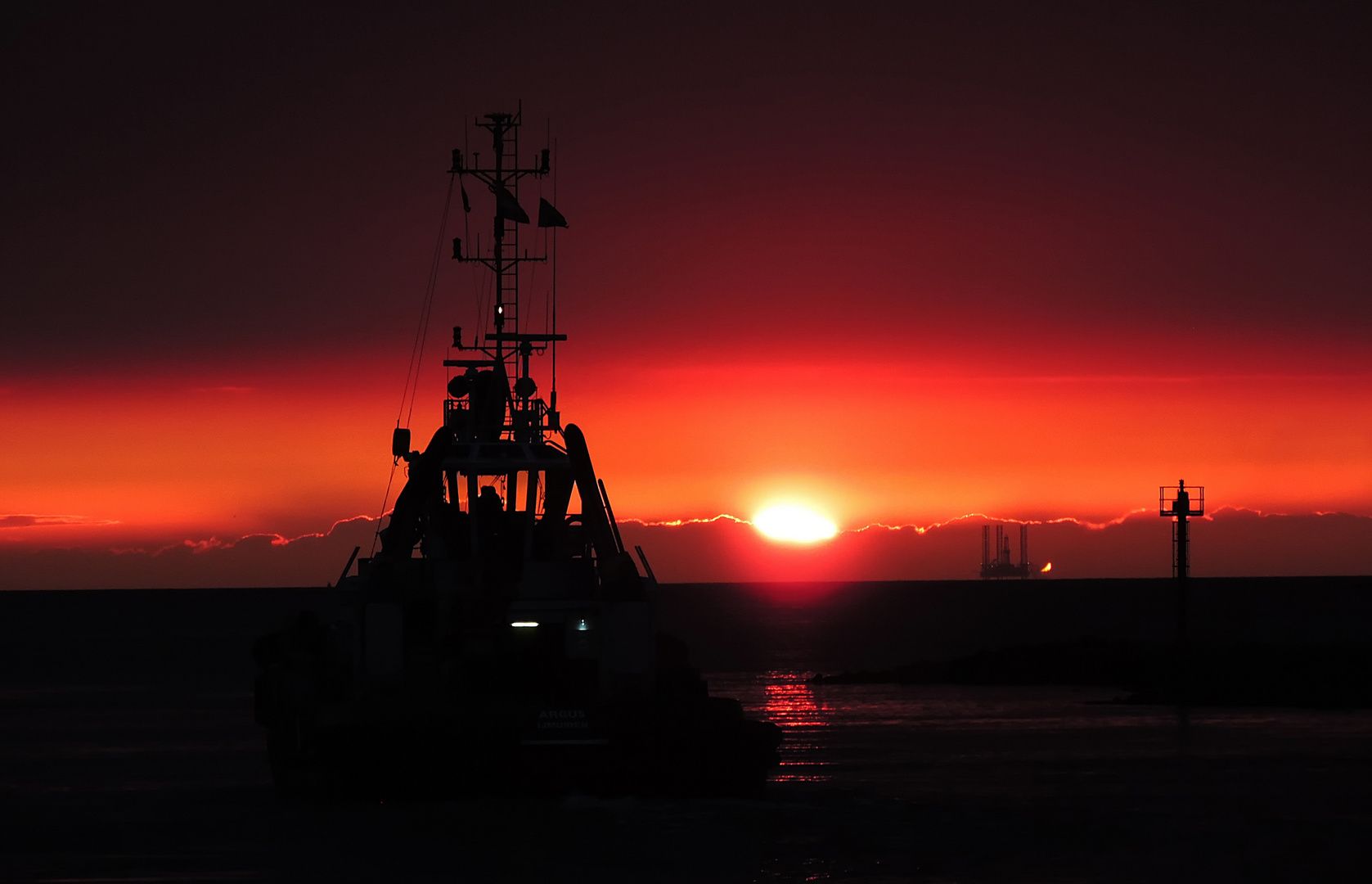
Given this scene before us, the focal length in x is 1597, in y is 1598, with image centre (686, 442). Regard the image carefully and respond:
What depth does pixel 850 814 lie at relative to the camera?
88.1ft

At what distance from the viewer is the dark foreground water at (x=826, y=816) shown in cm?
2177

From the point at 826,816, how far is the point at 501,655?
6108 millimetres

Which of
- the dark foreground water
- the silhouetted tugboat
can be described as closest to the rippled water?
the dark foreground water

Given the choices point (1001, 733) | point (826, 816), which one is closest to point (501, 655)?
point (826, 816)

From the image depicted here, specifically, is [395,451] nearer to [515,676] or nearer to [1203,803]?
[515,676]

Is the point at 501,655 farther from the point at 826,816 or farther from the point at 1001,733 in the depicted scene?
the point at 1001,733

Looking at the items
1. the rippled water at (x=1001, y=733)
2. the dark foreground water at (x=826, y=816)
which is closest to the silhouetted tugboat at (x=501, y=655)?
the dark foreground water at (x=826, y=816)

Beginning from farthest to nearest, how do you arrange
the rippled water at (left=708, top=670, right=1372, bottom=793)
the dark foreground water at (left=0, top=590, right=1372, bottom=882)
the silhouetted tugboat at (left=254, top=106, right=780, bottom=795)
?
the rippled water at (left=708, top=670, right=1372, bottom=793) < the silhouetted tugboat at (left=254, top=106, right=780, bottom=795) < the dark foreground water at (left=0, top=590, right=1372, bottom=882)

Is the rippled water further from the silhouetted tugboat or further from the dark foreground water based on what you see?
the silhouetted tugboat

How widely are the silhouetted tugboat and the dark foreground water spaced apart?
78cm

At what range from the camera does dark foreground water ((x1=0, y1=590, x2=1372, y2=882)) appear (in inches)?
857

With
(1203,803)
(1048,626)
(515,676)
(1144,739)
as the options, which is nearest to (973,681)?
(1144,739)

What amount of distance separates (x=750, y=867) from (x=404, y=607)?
9837 mm

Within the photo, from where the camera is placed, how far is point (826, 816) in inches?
1048
